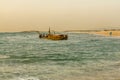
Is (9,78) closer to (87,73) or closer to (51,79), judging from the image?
(51,79)

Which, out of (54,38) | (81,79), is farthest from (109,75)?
(54,38)

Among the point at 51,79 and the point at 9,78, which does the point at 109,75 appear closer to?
the point at 51,79

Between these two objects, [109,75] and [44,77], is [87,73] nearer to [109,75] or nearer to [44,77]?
[109,75]

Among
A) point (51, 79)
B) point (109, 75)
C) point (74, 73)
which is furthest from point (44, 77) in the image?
point (109, 75)

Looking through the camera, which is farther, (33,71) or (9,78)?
(33,71)

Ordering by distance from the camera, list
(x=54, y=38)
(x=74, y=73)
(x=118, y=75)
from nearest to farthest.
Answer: (x=118, y=75), (x=74, y=73), (x=54, y=38)

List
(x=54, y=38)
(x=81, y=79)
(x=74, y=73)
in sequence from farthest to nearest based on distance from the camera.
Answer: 1. (x=54, y=38)
2. (x=74, y=73)
3. (x=81, y=79)

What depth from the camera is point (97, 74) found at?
847 inches

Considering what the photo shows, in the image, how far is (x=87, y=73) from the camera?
22.1 metres

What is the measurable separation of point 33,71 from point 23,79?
12.0ft

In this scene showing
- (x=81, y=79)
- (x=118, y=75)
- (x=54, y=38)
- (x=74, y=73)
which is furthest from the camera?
(x=54, y=38)

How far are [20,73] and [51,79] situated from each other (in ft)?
10.6

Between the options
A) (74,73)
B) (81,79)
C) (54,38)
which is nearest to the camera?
(81,79)

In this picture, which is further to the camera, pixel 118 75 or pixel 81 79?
pixel 118 75
